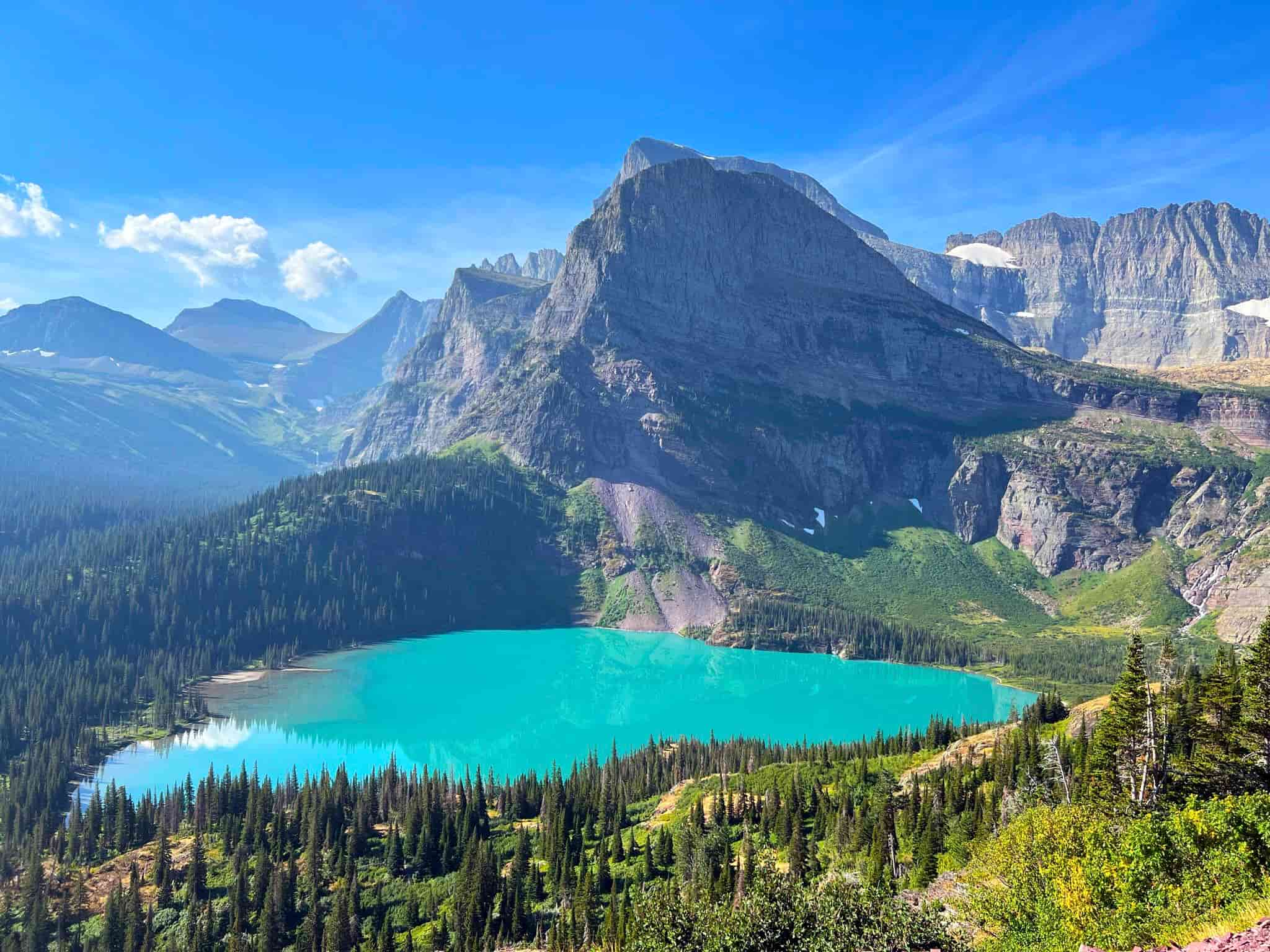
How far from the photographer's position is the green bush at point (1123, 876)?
38.2 meters

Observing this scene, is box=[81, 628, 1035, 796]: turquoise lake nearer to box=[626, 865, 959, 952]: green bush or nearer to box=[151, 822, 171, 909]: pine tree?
box=[151, 822, 171, 909]: pine tree

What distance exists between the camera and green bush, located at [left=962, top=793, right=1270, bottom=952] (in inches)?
1503

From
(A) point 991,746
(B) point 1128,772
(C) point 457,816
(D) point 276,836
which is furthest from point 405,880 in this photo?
(B) point 1128,772

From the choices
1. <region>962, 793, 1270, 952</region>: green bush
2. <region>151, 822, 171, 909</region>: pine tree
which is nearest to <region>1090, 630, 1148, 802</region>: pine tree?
<region>962, 793, 1270, 952</region>: green bush

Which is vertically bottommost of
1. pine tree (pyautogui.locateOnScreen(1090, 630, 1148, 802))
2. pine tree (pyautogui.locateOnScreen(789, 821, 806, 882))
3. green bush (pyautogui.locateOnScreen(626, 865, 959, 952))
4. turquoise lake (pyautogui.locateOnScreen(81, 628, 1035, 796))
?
turquoise lake (pyautogui.locateOnScreen(81, 628, 1035, 796))

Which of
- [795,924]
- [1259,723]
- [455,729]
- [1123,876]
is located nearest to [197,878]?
[795,924]

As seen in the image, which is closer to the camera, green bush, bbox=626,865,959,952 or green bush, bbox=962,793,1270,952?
green bush, bbox=962,793,1270,952

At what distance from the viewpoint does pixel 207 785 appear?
118188 millimetres

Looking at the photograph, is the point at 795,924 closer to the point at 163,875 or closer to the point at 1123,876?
the point at 1123,876

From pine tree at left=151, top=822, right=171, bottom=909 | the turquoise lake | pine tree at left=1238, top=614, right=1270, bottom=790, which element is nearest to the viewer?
pine tree at left=1238, top=614, right=1270, bottom=790

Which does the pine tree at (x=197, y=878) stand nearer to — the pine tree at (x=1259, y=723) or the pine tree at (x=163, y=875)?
the pine tree at (x=163, y=875)

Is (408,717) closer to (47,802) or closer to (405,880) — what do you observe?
(47,802)

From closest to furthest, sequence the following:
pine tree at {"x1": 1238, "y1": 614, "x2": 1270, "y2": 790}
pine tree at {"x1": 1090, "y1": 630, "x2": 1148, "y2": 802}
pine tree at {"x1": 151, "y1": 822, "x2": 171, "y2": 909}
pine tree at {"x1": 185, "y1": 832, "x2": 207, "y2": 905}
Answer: pine tree at {"x1": 1238, "y1": 614, "x2": 1270, "y2": 790} → pine tree at {"x1": 1090, "y1": 630, "x2": 1148, "y2": 802} → pine tree at {"x1": 185, "y1": 832, "x2": 207, "y2": 905} → pine tree at {"x1": 151, "y1": 822, "x2": 171, "y2": 909}

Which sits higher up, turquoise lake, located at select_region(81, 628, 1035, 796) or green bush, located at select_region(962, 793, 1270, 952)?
green bush, located at select_region(962, 793, 1270, 952)
